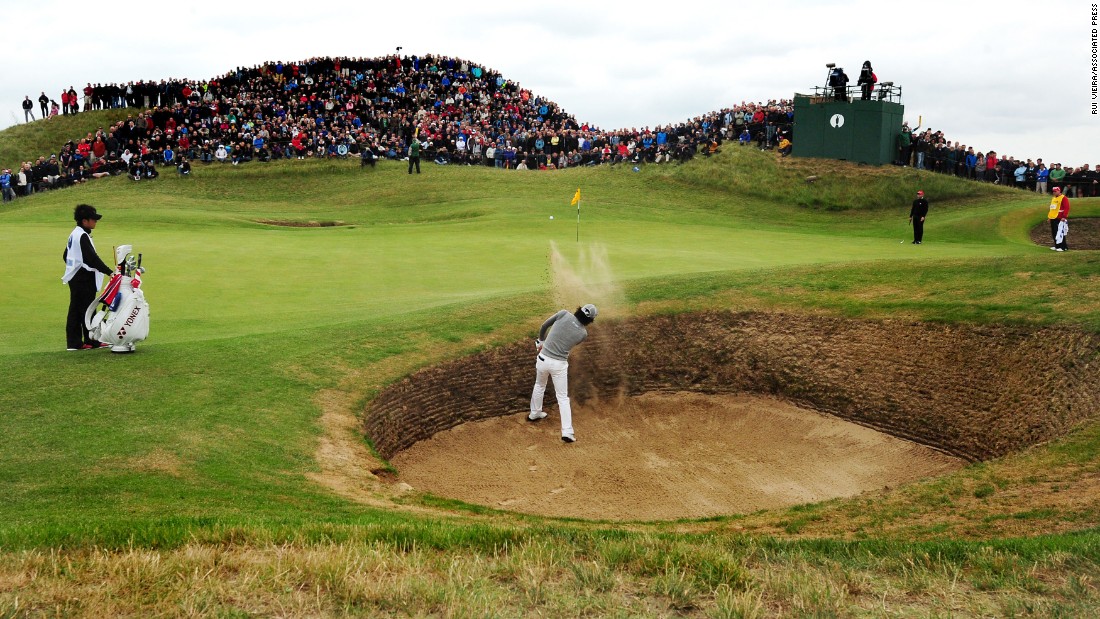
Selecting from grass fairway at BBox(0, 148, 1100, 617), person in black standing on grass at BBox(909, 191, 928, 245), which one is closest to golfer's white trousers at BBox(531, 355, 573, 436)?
grass fairway at BBox(0, 148, 1100, 617)

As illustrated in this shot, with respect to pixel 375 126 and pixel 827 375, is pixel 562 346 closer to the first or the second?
pixel 827 375

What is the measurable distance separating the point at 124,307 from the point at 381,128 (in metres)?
45.5

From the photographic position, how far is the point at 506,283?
80.3 ft

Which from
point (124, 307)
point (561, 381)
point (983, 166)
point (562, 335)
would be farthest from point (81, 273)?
point (983, 166)

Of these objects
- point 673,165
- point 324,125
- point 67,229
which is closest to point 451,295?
point 67,229

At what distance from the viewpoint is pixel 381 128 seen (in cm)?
5897

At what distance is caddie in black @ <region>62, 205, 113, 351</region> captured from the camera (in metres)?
15.1

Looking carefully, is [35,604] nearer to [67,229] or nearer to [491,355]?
[491,355]

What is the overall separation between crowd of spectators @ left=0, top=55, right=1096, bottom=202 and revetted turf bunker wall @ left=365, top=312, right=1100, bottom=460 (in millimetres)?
34297

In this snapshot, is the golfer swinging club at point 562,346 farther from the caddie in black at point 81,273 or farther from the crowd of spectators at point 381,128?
the crowd of spectators at point 381,128

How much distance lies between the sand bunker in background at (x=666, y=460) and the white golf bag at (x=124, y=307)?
477 cm

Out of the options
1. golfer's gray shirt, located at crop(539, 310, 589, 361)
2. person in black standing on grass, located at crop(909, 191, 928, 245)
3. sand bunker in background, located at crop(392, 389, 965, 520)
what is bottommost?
sand bunker in background, located at crop(392, 389, 965, 520)

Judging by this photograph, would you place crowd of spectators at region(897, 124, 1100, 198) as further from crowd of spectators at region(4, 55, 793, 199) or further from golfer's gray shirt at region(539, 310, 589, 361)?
golfer's gray shirt at region(539, 310, 589, 361)

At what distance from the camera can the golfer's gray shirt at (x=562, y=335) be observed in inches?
618
